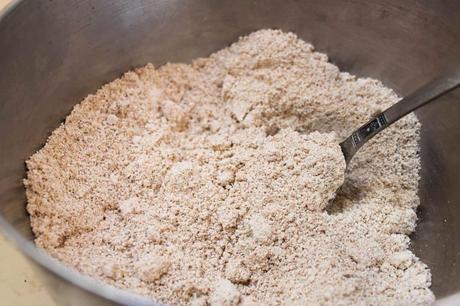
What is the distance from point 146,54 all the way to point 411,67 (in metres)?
0.59

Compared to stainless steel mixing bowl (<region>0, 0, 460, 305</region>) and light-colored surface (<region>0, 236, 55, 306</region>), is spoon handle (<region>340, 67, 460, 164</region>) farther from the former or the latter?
light-colored surface (<region>0, 236, 55, 306</region>)

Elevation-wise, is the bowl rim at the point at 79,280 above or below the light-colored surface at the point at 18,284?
above

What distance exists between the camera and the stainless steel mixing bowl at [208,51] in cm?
96

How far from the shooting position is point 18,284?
0.96 meters

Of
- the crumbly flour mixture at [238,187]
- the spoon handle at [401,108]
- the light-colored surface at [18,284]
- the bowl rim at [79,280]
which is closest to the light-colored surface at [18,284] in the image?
the light-colored surface at [18,284]

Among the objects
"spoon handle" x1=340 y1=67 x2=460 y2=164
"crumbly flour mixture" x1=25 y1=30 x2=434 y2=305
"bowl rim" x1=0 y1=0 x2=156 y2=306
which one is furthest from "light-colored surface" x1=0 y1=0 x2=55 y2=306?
"spoon handle" x1=340 y1=67 x2=460 y2=164

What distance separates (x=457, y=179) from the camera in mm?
1044

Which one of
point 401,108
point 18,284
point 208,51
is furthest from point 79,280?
point 208,51

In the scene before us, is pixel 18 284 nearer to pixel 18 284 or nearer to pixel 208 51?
pixel 18 284

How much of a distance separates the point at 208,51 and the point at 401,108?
50 cm

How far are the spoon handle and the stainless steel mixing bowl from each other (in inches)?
7.0

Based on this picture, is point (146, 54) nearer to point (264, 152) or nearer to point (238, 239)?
point (264, 152)

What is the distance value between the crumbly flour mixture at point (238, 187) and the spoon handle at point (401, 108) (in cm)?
4

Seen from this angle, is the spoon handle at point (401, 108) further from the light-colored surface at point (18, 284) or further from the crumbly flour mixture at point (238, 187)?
the light-colored surface at point (18, 284)
